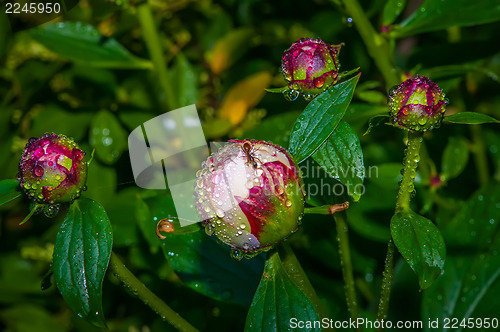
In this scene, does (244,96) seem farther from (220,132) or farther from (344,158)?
(344,158)

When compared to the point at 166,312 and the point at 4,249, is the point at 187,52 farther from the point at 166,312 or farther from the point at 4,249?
the point at 166,312

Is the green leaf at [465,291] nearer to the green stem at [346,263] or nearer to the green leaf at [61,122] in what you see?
the green stem at [346,263]

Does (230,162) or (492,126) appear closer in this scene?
(230,162)

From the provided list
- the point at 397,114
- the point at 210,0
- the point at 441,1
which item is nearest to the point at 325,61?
the point at 397,114

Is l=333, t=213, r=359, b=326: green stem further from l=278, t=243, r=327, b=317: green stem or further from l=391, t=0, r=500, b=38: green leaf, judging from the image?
l=391, t=0, r=500, b=38: green leaf

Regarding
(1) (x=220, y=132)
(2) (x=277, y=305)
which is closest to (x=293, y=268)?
(2) (x=277, y=305)
